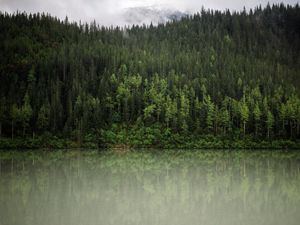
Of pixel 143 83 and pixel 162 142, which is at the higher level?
pixel 143 83

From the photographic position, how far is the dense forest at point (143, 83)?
99875 millimetres

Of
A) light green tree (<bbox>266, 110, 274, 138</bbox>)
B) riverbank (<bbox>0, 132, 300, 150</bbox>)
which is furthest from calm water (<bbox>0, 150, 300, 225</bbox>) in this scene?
light green tree (<bbox>266, 110, 274, 138</bbox>)

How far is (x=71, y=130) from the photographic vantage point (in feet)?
320

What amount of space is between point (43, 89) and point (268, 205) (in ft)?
329

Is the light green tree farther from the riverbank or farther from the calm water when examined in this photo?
the calm water

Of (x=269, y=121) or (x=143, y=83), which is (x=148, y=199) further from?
(x=143, y=83)

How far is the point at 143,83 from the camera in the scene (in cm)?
12144

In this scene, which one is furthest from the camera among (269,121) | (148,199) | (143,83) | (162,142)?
(143,83)

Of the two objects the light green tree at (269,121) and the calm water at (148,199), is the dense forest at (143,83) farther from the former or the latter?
the calm water at (148,199)

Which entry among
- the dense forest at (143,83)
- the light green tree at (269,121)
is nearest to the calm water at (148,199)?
the dense forest at (143,83)

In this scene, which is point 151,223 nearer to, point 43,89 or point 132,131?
point 132,131

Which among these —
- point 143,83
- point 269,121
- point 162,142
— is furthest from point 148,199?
point 143,83

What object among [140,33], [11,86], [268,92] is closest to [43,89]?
[11,86]

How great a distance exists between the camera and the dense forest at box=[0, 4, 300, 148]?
99.9 metres
